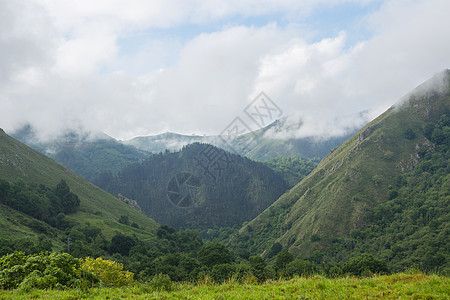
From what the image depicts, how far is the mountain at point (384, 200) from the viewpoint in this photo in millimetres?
114250

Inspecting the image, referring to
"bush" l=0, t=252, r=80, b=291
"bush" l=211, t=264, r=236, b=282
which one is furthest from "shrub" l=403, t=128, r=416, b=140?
"bush" l=0, t=252, r=80, b=291

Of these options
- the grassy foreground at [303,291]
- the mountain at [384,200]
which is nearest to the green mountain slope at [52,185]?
the mountain at [384,200]

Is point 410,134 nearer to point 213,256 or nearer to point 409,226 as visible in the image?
point 409,226

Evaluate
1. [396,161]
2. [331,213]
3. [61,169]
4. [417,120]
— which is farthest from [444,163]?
[61,169]

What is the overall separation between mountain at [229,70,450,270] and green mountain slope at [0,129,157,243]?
244 ft

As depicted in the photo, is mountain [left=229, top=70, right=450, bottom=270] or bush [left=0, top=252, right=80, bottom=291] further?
mountain [left=229, top=70, right=450, bottom=270]

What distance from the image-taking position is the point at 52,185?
153 metres

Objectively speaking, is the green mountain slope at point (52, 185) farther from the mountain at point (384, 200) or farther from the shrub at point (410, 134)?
the shrub at point (410, 134)

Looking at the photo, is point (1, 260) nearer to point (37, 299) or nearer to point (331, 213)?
point (37, 299)

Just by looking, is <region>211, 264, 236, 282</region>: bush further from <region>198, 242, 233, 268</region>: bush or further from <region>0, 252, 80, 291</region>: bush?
<region>198, 242, 233, 268</region>: bush

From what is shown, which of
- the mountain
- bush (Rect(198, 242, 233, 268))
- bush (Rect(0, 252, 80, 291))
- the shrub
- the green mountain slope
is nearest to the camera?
bush (Rect(0, 252, 80, 291))

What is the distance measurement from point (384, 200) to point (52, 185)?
169m

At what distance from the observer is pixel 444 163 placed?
497 ft

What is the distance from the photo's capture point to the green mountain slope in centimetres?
10444
